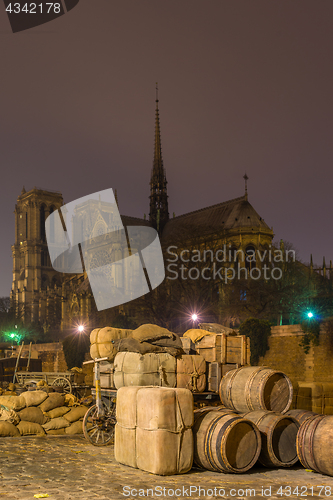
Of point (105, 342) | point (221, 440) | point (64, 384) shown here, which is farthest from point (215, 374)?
point (64, 384)

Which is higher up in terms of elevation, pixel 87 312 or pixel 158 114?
pixel 158 114

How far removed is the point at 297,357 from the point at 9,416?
837 inches

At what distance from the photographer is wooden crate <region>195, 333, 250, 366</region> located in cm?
1146

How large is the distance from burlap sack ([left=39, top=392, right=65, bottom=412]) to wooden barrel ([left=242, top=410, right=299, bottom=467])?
663cm

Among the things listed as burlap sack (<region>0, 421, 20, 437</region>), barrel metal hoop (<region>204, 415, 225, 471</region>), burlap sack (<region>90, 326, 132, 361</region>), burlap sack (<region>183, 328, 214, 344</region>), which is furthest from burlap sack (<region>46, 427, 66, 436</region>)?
barrel metal hoop (<region>204, 415, 225, 471</region>)

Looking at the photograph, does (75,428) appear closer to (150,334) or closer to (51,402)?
(51,402)

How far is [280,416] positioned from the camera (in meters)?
8.62

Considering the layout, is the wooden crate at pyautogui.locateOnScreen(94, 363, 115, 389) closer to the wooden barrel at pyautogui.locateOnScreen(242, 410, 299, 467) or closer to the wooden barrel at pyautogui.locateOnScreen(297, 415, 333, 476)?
the wooden barrel at pyautogui.locateOnScreen(242, 410, 299, 467)

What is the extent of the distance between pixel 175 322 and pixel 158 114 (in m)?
49.5

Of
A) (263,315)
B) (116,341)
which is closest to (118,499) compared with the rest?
(116,341)

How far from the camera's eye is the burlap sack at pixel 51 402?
13.3 meters

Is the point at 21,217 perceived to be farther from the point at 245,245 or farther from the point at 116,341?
the point at 116,341

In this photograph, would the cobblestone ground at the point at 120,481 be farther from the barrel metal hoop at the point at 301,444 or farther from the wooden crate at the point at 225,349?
the wooden crate at the point at 225,349

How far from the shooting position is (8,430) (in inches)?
461
